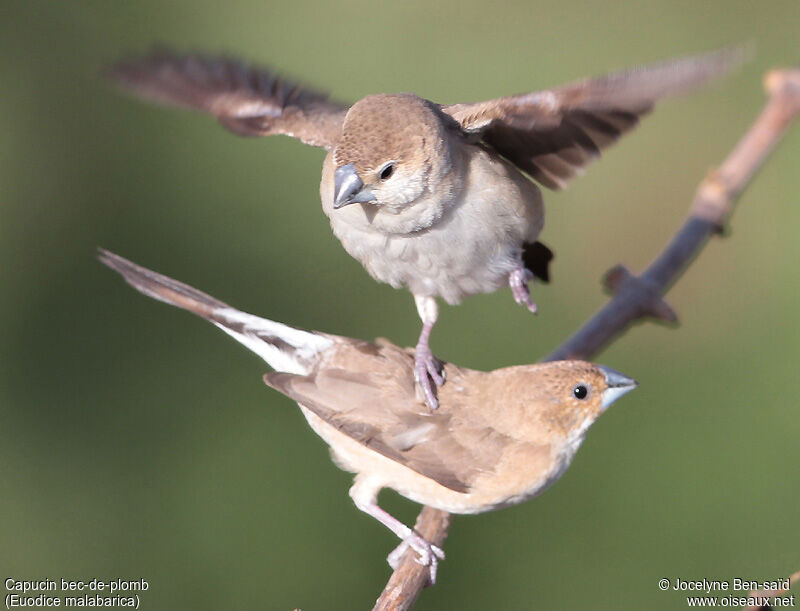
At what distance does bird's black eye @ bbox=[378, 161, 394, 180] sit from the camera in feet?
9.22

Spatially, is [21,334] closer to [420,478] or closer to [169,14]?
[169,14]

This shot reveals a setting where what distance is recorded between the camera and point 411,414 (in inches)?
140

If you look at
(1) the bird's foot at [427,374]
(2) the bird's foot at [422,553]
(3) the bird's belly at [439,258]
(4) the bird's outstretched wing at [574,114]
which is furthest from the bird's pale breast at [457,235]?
(2) the bird's foot at [422,553]

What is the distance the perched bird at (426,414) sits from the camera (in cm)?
342

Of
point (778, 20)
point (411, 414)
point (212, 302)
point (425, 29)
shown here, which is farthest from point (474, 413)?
point (778, 20)

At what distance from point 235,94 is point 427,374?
1213 mm

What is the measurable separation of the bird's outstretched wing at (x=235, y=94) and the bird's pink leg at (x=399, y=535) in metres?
1.16

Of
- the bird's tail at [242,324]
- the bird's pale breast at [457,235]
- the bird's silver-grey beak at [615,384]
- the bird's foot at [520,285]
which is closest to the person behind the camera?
the bird's pale breast at [457,235]

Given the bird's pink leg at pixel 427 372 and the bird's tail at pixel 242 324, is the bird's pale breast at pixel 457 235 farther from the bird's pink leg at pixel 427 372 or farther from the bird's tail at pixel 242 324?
the bird's tail at pixel 242 324

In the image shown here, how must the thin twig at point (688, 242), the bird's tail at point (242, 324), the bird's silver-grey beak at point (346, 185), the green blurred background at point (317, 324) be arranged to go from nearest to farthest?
the bird's silver-grey beak at point (346, 185) → the bird's tail at point (242, 324) → the thin twig at point (688, 242) → the green blurred background at point (317, 324)

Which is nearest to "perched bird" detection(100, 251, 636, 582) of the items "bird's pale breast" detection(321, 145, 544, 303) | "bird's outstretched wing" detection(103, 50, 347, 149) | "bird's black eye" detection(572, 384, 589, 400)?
"bird's black eye" detection(572, 384, 589, 400)

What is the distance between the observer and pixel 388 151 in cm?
279

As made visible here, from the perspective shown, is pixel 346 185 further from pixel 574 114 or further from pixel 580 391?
pixel 580 391

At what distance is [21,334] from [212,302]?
300cm
